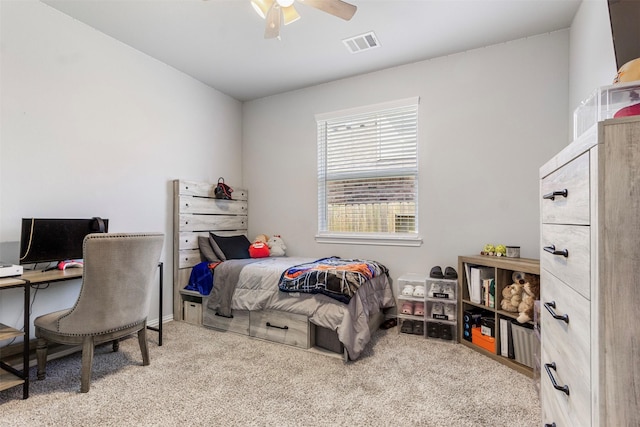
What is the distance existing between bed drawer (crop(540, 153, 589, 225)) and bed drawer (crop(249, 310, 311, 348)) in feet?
6.50

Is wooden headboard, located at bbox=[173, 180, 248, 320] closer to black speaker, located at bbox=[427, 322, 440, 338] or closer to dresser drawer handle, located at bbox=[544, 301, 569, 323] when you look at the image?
black speaker, located at bbox=[427, 322, 440, 338]

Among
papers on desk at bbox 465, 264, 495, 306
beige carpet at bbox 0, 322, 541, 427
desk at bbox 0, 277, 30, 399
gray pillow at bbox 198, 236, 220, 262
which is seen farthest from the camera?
gray pillow at bbox 198, 236, 220, 262

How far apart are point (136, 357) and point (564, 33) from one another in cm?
442

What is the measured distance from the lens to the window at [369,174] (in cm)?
344

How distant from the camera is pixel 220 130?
13.5 feet

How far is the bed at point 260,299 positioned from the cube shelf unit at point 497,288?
2.36ft

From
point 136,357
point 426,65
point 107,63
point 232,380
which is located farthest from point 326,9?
point 136,357

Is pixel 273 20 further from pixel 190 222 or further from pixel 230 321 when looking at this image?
pixel 230 321

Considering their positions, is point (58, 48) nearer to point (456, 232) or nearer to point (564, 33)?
point (456, 232)

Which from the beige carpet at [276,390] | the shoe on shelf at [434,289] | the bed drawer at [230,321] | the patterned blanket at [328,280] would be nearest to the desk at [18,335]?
the beige carpet at [276,390]

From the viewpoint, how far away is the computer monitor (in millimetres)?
2225

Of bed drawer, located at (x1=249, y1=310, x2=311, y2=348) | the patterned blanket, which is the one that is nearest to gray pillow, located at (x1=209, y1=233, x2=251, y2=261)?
bed drawer, located at (x1=249, y1=310, x2=311, y2=348)

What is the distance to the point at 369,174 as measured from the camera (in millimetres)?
3646

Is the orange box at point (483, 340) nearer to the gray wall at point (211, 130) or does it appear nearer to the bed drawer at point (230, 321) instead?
the gray wall at point (211, 130)
